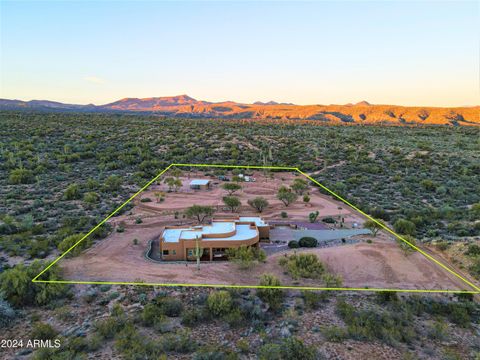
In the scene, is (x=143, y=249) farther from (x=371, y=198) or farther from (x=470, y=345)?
(x=371, y=198)

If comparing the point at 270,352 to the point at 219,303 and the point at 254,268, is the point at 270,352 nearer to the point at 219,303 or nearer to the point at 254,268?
the point at 219,303

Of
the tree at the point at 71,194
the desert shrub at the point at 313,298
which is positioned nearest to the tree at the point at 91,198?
the tree at the point at 71,194

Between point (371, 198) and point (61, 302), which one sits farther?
point (371, 198)

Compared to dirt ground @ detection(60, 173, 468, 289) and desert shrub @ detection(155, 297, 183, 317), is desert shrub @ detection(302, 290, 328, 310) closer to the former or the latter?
dirt ground @ detection(60, 173, 468, 289)

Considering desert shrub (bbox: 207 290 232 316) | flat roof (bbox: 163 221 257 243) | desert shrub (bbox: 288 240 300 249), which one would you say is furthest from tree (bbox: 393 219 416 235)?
desert shrub (bbox: 207 290 232 316)

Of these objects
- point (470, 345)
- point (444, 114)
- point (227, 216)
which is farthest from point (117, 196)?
point (444, 114)

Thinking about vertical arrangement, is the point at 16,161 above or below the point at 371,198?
above

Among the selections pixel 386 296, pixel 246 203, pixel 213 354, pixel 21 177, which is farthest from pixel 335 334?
pixel 21 177

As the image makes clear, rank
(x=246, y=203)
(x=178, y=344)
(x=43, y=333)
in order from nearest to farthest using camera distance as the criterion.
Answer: (x=178, y=344) → (x=43, y=333) → (x=246, y=203)
